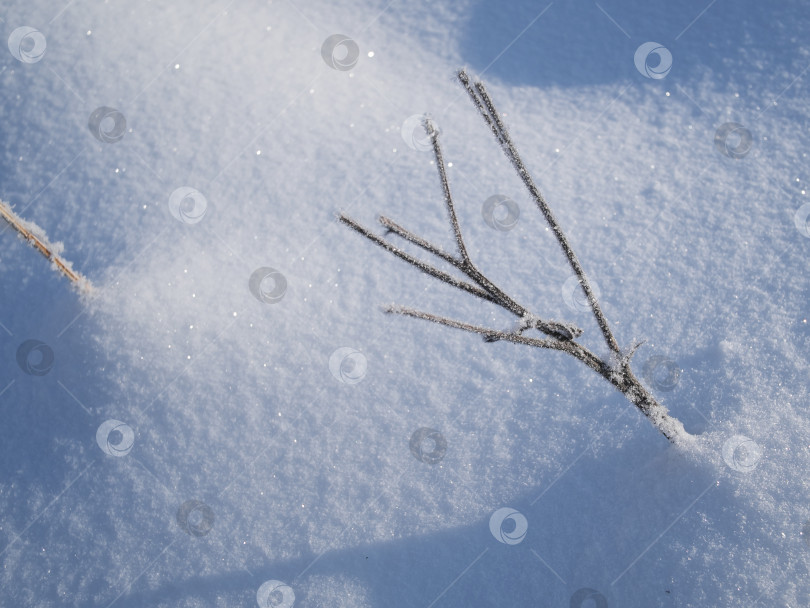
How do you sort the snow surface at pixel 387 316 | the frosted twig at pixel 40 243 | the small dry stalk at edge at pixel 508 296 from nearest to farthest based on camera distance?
1. the small dry stalk at edge at pixel 508 296
2. the snow surface at pixel 387 316
3. the frosted twig at pixel 40 243

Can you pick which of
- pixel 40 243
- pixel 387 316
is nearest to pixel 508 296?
pixel 387 316

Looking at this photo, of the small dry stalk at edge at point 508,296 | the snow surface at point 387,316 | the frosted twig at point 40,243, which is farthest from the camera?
the frosted twig at point 40,243

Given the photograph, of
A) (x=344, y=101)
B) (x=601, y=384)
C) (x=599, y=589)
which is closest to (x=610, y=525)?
(x=599, y=589)

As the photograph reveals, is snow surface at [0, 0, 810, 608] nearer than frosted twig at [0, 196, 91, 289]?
Yes

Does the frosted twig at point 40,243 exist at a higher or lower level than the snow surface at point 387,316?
lower

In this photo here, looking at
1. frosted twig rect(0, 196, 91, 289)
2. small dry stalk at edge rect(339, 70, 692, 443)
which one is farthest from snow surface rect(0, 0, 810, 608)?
small dry stalk at edge rect(339, 70, 692, 443)

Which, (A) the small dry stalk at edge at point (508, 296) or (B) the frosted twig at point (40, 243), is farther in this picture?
(B) the frosted twig at point (40, 243)

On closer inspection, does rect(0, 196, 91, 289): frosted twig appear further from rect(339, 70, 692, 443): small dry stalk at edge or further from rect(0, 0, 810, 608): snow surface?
rect(339, 70, 692, 443): small dry stalk at edge

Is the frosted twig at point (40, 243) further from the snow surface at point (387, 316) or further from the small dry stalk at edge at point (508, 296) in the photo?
the small dry stalk at edge at point (508, 296)

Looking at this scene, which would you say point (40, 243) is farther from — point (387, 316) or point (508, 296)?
point (508, 296)

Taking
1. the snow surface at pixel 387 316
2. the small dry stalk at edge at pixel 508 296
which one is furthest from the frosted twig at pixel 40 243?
the small dry stalk at edge at pixel 508 296
